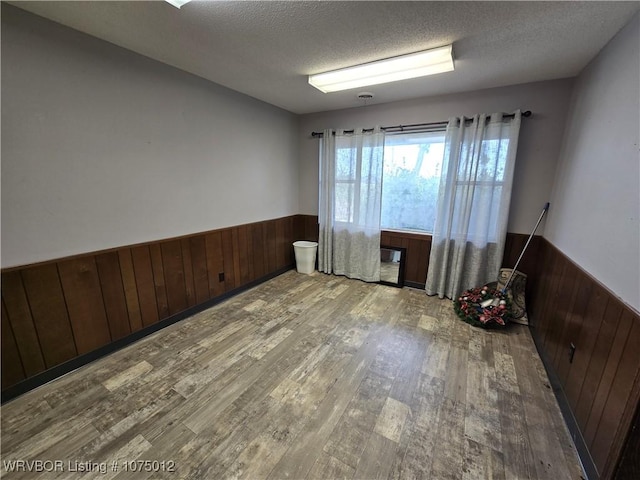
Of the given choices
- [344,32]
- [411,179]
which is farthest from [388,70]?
[411,179]

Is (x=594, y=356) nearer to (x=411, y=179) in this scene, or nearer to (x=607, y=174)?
(x=607, y=174)

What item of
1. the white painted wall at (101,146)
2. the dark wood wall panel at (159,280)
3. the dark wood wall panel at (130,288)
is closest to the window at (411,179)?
the white painted wall at (101,146)

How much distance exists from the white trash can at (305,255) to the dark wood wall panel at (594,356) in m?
2.78

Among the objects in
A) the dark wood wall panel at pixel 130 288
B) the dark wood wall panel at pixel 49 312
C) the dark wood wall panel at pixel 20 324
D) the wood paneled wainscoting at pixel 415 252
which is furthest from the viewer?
the wood paneled wainscoting at pixel 415 252

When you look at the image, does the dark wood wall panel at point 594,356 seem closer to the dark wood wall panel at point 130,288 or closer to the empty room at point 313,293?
the empty room at point 313,293

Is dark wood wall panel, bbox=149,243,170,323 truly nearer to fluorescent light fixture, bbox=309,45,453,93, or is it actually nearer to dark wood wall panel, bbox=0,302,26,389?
dark wood wall panel, bbox=0,302,26,389

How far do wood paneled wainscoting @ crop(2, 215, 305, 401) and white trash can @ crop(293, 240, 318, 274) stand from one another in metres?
0.98

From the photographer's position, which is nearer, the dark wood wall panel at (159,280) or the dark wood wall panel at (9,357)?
the dark wood wall panel at (9,357)

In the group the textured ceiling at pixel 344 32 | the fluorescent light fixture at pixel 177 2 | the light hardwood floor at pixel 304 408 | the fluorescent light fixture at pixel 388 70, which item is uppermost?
the textured ceiling at pixel 344 32

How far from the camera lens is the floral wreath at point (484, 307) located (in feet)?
8.52

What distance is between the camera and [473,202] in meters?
2.95

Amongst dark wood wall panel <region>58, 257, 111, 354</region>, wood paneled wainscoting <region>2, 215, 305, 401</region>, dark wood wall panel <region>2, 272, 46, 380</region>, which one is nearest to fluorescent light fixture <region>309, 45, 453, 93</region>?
wood paneled wainscoting <region>2, 215, 305, 401</region>

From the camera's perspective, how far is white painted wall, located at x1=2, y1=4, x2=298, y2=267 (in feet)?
5.31

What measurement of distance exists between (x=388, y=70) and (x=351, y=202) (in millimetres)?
1757
